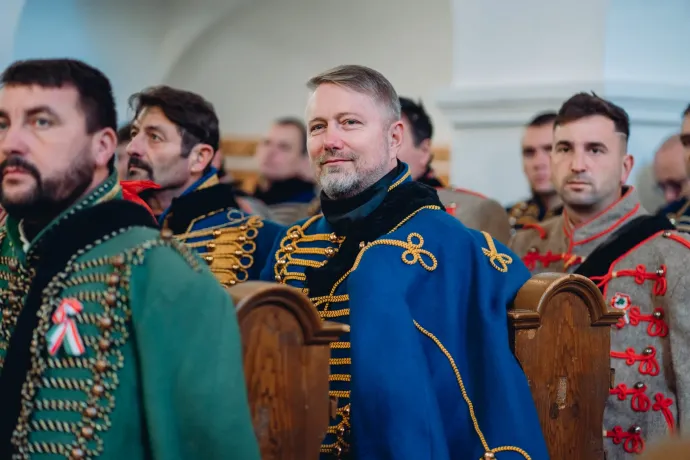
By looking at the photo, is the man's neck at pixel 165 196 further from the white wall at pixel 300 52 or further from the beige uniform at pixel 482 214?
the white wall at pixel 300 52

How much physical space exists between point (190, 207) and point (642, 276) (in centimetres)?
157

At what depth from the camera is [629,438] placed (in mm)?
3488

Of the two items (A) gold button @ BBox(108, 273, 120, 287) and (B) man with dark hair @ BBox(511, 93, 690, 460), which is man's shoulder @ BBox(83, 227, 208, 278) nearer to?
(A) gold button @ BBox(108, 273, 120, 287)

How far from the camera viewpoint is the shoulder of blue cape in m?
2.66

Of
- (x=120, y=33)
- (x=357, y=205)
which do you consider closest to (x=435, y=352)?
(x=357, y=205)

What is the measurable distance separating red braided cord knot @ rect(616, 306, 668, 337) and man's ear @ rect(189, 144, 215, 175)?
5.09 feet

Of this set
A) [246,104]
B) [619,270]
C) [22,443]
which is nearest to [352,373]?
[22,443]

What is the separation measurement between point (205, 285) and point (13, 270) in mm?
454

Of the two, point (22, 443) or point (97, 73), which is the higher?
point (97, 73)

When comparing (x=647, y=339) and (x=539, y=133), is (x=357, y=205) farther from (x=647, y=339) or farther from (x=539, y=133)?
(x=539, y=133)

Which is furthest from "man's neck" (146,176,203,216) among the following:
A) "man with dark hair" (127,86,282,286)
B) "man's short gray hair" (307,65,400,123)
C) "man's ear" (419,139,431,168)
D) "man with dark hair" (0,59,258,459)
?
"man with dark hair" (0,59,258,459)

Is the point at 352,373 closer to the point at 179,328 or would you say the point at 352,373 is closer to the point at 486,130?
the point at 179,328

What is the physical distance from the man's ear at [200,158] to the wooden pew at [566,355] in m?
1.42

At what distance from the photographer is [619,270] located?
11.8ft
